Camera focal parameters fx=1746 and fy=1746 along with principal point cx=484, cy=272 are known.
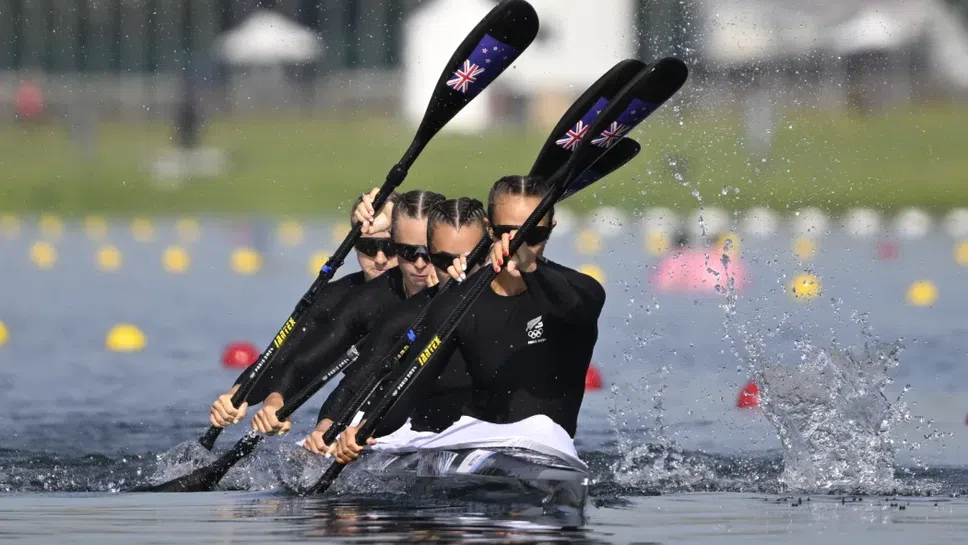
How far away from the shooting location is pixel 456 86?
28.9ft

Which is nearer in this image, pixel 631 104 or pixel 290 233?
pixel 631 104

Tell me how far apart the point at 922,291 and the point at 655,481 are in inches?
375

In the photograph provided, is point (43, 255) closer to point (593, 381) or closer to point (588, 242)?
point (588, 242)

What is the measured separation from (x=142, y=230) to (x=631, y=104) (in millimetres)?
20656

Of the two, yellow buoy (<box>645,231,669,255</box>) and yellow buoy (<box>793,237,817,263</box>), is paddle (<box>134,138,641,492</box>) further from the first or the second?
yellow buoy (<box>645,231,669,255</box>)

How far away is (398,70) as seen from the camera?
131 ft

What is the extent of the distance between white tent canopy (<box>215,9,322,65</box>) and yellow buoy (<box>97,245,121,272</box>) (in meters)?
16.5

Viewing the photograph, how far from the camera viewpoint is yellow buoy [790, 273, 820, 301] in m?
17.1

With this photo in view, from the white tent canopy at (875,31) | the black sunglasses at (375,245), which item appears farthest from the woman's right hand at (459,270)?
the white tent canopy at (875,31)

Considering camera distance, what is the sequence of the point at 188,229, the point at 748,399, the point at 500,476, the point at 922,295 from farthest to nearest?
1. the point at 188,229
2. the point at 922,295
3. the point at 748,399
4. the point at 500,476

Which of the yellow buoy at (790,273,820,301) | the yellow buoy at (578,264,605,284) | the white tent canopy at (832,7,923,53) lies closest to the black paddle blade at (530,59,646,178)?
the yellow buoy at (790,273,820,301)

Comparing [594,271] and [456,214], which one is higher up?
[456,214]

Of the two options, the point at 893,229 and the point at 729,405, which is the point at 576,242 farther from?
the point at 729,405

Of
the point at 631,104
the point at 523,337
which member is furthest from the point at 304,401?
the point at 631,104
